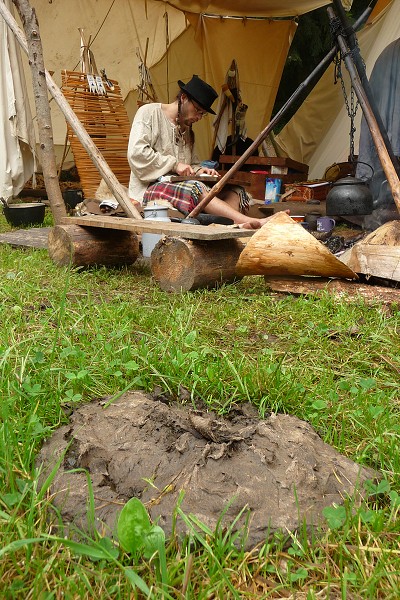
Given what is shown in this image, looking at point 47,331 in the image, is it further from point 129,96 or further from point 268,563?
point 129,96


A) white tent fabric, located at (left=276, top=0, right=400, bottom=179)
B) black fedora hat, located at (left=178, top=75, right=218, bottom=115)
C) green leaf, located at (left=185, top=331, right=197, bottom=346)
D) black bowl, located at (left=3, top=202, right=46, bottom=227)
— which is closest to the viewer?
green leaf, located at (left=185, top=331, right=197, bottom=346)

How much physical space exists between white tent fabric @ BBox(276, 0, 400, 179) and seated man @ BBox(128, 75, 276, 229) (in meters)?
3.13

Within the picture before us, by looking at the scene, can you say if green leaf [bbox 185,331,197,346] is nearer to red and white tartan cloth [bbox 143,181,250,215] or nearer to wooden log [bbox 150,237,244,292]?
wooden log [bbox 150,237,244,292]

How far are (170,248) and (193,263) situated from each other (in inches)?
7.4

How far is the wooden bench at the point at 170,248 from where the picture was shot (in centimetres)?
287

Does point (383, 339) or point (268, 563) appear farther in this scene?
point (383, 339)

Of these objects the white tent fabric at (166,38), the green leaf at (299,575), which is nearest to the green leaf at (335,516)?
the green leaf at (299,575)

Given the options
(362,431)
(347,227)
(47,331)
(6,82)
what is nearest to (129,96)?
(6,82)

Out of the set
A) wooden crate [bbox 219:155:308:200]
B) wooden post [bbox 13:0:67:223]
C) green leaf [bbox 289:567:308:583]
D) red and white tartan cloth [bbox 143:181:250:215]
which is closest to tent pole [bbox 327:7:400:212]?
red and white tartan cloth [bbox 143:181:250:215]

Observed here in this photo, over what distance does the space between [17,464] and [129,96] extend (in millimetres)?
7989

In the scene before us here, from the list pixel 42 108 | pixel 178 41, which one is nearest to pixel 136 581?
pixel 42 108

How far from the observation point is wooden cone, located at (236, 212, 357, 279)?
9.07 ft

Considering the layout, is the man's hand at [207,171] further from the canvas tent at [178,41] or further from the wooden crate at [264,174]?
the canvas tent at [178,41]

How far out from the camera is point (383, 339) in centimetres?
214
